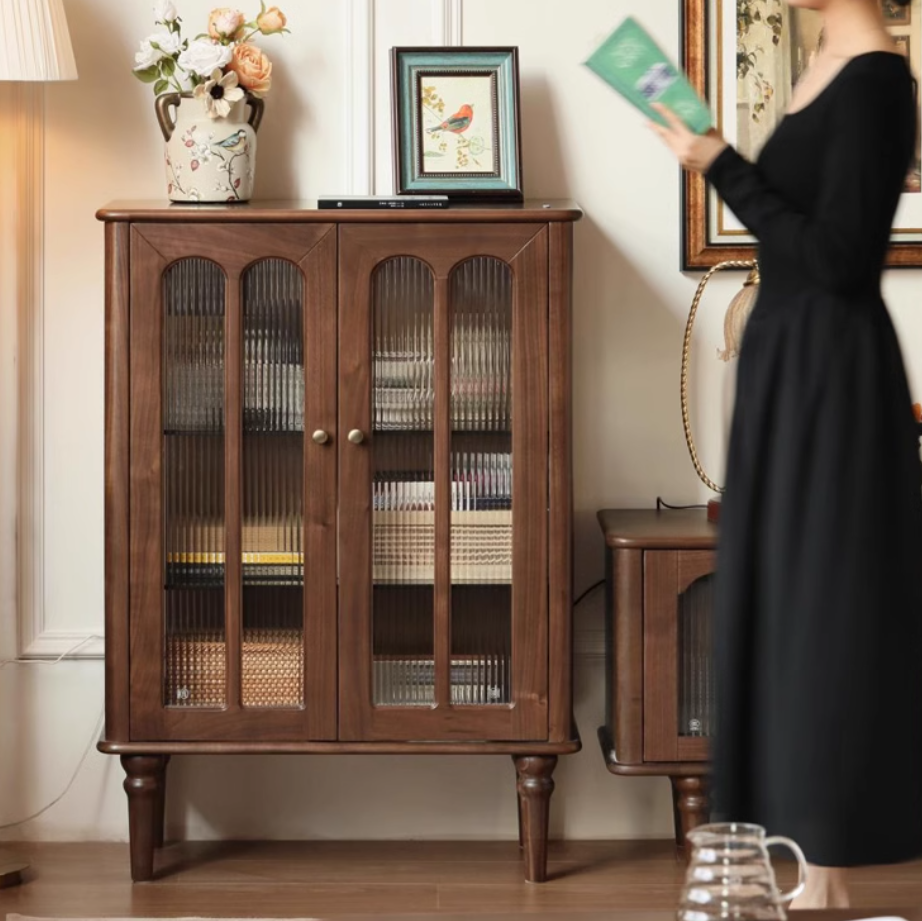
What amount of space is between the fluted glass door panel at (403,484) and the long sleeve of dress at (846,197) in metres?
1.22

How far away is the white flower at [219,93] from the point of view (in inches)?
120

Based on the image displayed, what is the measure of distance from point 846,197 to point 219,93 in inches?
65.9

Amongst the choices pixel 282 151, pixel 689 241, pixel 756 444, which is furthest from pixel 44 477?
pixel 756 444

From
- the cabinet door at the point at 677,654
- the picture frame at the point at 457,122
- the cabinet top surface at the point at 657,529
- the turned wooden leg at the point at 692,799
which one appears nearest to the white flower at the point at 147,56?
the picture frame at the point at 457,122

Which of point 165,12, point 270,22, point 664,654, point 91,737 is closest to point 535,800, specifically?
point 664,654

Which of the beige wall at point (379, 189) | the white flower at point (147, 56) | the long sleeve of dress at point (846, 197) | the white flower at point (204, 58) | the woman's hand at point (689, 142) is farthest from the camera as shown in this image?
the beige wall at point (379, 189)

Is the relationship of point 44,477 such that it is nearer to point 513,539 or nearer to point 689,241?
point 513,539

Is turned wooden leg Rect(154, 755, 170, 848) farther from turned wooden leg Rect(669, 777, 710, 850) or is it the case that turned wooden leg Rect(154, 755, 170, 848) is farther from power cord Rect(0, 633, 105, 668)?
turned wooden leg Rect(669, 777, 710, 850)

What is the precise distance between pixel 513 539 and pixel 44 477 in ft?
3.54

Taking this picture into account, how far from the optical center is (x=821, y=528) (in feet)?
6.00

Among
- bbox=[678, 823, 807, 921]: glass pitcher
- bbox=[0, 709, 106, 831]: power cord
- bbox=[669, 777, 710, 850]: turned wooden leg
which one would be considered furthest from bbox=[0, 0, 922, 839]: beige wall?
bbox=[678, 823, 807, 921]: glass pitcher

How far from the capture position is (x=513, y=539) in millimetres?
2969

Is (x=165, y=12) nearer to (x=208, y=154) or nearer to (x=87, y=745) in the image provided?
(x=208, y=154)

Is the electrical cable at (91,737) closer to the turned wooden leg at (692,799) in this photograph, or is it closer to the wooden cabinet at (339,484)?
A: the wooden cabinet at (339,484)
